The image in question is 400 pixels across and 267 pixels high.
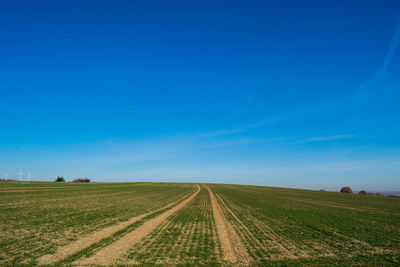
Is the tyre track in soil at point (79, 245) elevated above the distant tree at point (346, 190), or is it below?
above

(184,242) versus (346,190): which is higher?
(184,242)

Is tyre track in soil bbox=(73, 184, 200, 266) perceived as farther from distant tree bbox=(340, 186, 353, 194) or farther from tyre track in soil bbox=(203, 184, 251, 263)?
distant tree bbox=(340, 186, 353, 194)

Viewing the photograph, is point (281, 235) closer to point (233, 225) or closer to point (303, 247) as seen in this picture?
point (303, 247)

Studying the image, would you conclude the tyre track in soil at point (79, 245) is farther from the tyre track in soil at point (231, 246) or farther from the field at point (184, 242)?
the tyre track in soil at point (231, 246)

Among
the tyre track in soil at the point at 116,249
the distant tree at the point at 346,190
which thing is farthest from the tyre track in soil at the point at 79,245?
the distant tree at the point at 346,190

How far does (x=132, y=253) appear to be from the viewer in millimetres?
10852

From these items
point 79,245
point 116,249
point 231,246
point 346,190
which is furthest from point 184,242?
point 346,190

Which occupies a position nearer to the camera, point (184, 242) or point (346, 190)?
point (184, 242)

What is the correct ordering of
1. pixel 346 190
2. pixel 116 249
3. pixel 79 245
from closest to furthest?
pixel 116 249 → pixel 79 245 → pixel 346 190

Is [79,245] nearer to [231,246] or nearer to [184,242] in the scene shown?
[184,242]

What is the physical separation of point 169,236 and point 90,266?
5.79 meters

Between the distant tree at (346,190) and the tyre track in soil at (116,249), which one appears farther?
the distant tree at (346,190)

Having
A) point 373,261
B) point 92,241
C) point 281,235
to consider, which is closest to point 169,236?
point 92,241

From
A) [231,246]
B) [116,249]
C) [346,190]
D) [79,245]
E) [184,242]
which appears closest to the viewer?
[116,249]
